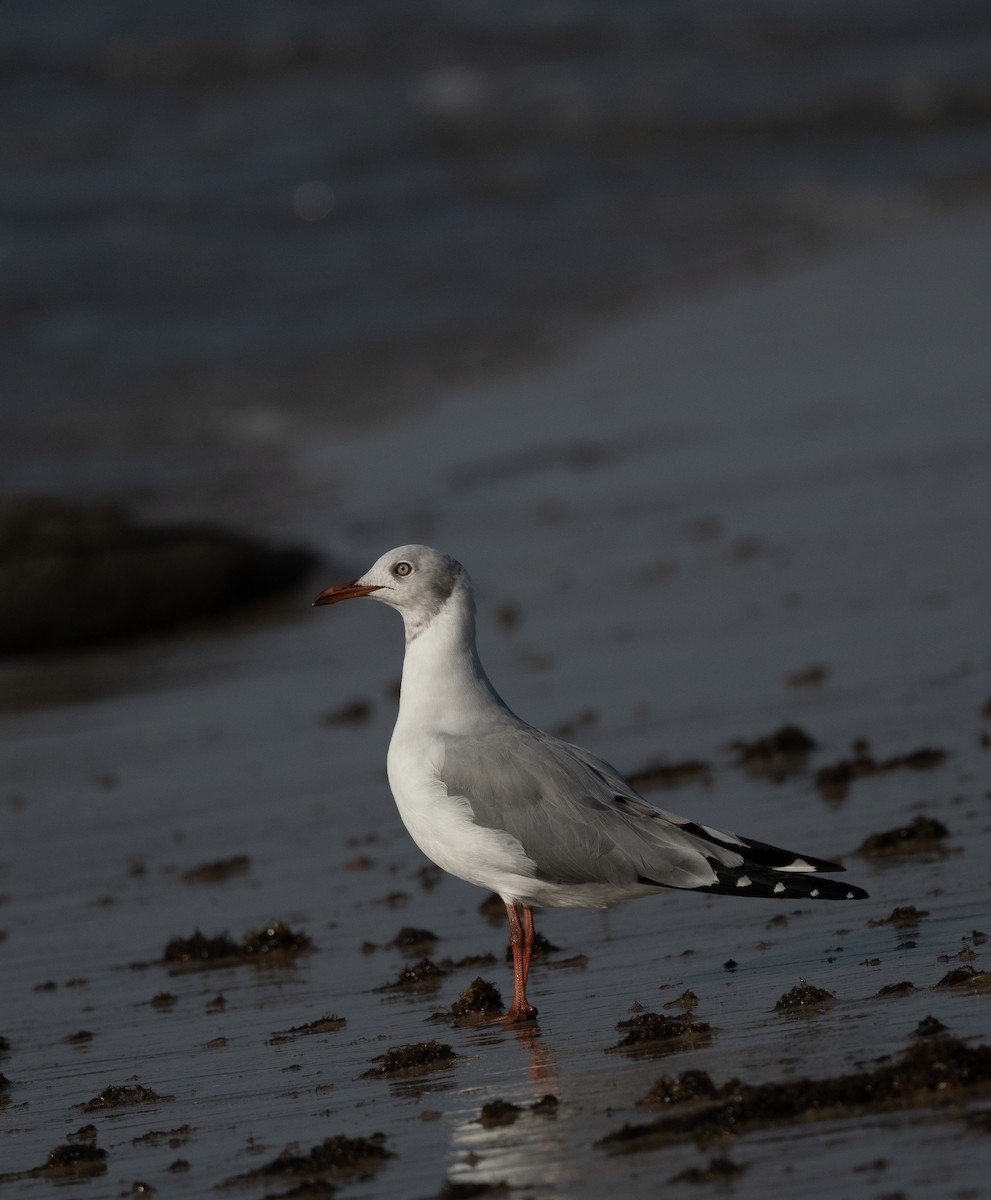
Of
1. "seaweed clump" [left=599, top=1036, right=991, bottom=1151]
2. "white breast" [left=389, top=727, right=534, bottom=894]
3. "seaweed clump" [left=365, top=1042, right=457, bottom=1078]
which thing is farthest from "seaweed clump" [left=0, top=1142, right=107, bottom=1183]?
"white breast" [left=389, top=727, right=534, bottom=894]

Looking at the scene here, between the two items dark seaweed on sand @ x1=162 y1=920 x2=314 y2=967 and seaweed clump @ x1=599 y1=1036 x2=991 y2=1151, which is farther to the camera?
dark seaweed on sand @ x1=162 y1=920 x2=314 y2=967

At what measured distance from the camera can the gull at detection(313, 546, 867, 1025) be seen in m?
5.03

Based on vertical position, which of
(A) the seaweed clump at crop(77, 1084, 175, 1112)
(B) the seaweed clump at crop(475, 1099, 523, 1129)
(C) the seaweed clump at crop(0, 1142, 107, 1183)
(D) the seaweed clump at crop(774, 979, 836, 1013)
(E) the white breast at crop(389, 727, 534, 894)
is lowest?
(B) the seaweed clump at crop(475, 1099, 523, 1129)

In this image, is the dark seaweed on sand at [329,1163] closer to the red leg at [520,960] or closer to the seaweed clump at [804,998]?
the red leg at [520,960]

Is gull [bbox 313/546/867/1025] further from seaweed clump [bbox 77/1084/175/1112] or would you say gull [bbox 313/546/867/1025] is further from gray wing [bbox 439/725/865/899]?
seaweed clump [bbox 77/1084/175/1112]

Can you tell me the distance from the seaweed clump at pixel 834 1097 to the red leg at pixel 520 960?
3.82 feet

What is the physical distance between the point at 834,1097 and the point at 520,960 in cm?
150

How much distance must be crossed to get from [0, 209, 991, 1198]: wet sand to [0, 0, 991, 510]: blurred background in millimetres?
2075

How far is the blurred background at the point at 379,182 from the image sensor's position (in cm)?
1802

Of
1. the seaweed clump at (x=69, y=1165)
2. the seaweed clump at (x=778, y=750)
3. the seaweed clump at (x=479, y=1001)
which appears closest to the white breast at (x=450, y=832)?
the seaweed clump at (x=479, y=1001)

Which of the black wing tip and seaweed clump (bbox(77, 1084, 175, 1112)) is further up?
the black wing tip

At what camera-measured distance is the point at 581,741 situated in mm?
8102

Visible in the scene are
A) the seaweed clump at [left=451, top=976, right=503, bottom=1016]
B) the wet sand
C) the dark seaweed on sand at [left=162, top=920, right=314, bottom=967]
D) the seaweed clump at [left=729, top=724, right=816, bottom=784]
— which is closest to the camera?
the wet sand

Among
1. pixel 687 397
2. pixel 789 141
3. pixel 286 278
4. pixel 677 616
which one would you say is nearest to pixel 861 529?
pixel 677 616
